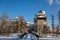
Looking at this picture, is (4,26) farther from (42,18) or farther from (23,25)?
(42,18)

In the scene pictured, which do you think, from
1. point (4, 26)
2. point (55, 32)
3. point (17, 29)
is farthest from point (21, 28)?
point (55, 32)

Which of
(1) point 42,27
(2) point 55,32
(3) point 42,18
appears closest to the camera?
(2) point 55,32

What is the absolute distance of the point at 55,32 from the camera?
922 inches

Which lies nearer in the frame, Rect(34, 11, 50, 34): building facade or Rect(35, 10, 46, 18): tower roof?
Rect(34, 11, 50, 34): building facade

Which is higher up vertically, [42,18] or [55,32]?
[42,18]

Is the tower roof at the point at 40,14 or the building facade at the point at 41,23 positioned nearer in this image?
the building facade at the point at 41,23

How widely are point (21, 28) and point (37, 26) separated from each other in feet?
13.0

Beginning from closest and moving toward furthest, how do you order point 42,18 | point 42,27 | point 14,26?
point 14,26, point 42,27, point 42,18

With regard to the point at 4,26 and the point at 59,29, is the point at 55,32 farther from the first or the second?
the point at 4,26

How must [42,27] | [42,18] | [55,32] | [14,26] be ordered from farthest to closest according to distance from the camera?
[42,18] → [42,27] → [14,26] → [55,32]

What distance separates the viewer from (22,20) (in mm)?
25953

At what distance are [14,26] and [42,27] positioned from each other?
4489 mm

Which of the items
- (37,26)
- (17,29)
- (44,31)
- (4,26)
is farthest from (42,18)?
(4,26)

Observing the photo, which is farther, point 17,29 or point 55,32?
point 17,29
